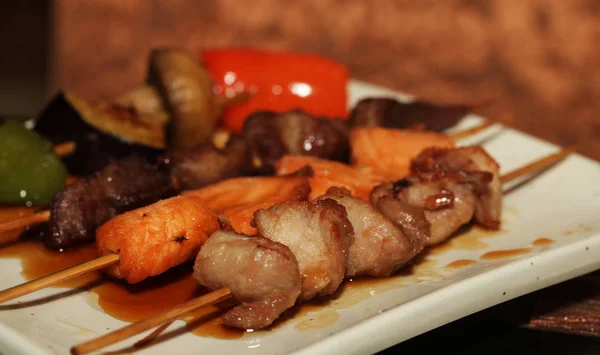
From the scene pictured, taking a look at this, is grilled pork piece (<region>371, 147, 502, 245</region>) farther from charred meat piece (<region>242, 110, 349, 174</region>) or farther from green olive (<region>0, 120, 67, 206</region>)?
green olive (<region>0, 120, 67, 206</region>)

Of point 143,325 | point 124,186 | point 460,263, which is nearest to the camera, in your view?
point 143,325

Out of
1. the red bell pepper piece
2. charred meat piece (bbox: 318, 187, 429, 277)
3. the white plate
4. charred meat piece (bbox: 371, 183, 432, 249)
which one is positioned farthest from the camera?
the red bell pepper piece

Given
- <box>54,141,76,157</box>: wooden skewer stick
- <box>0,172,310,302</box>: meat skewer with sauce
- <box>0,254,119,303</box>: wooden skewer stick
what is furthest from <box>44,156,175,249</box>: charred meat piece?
<box>54,141,76,157</box>: wooden skewer stick

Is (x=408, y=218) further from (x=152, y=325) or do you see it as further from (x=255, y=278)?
(x=152, y=325)

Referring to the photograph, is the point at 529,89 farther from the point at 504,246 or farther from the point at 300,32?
the point at 504,246

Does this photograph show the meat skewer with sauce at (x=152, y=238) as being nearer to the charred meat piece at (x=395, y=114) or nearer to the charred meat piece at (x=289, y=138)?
the charred meat piece at (x=289, y=138)

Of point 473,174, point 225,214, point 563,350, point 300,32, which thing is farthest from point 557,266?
point 300,32

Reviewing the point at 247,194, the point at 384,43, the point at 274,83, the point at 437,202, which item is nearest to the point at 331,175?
the point at 247,194
